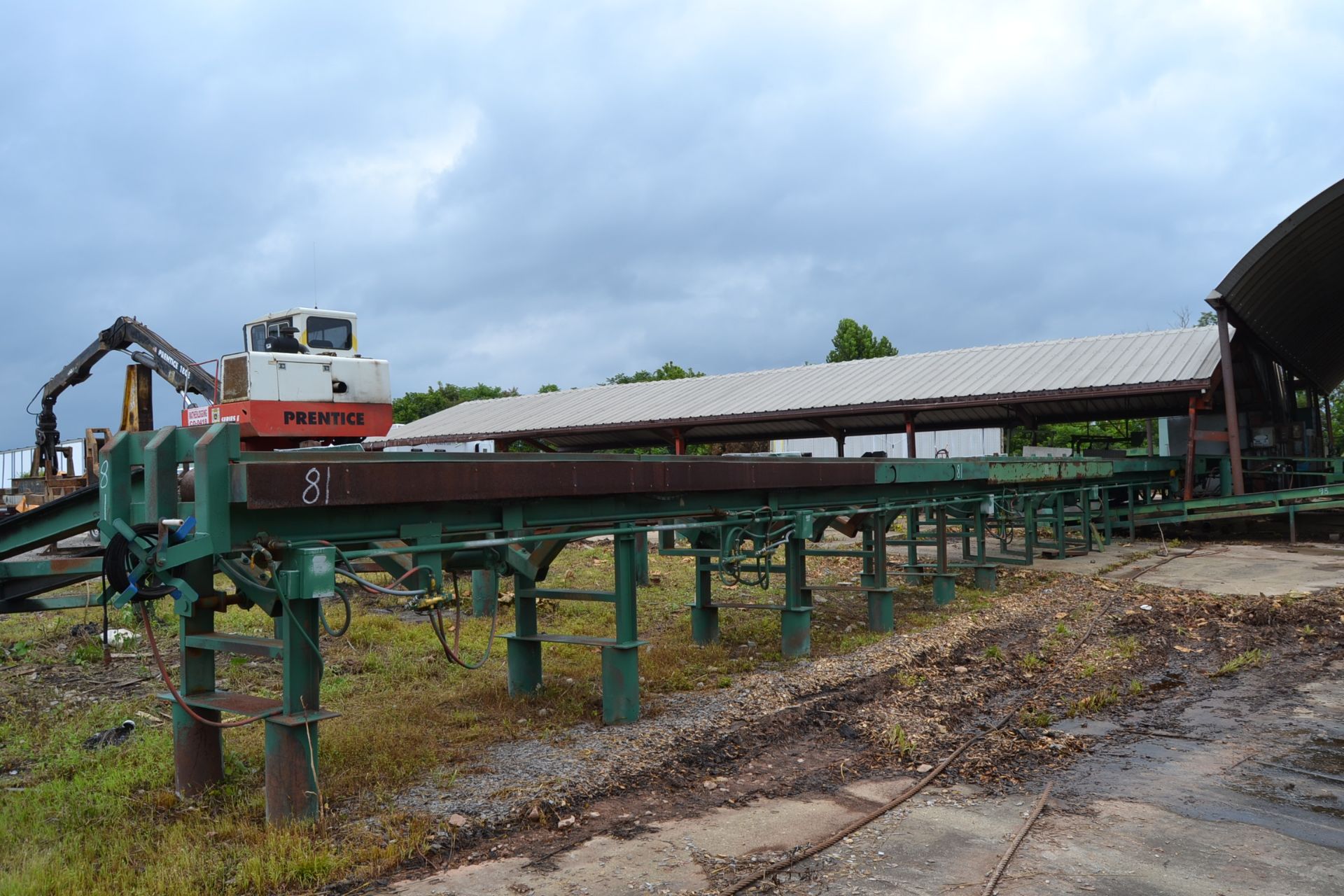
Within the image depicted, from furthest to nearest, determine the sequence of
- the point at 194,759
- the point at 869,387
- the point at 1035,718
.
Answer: the point at 869,387 < the point at 1035,718 < the point at 194,759

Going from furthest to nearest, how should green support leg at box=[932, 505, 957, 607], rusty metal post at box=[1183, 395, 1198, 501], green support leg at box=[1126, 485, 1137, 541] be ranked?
green support leg at box=[1126, 485, 1137, 541]
rusty metal post at box=[1183, 395, 1198, 501]
green support leg at box=[932, 505, 957, 607]

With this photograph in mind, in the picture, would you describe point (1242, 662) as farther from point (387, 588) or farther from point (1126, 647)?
point (387, 588)

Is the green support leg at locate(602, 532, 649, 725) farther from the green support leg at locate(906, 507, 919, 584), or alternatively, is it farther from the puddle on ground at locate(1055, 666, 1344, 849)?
the green support leg at locate(906, 507, 919, 584)

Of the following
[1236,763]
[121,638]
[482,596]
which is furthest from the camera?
[482,596]

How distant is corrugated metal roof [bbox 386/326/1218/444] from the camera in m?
21.2

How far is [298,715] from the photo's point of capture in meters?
4.77

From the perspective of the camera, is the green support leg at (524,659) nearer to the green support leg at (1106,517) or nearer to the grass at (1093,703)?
the grass at (1093,703)

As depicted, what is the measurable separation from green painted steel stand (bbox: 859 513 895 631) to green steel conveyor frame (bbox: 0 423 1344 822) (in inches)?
63.9

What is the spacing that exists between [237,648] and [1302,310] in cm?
2431

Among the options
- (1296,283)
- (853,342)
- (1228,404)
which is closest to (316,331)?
(1228,404)

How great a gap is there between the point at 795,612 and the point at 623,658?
2818mm

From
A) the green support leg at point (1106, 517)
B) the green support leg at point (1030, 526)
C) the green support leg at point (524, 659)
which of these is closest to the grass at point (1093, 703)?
the green support leg at point (524, 659)

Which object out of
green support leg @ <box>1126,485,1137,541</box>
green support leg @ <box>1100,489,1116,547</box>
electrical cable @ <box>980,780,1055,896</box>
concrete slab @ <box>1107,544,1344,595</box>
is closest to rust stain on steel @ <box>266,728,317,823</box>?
electrical cable @ <box>980,780,1055,896</box>

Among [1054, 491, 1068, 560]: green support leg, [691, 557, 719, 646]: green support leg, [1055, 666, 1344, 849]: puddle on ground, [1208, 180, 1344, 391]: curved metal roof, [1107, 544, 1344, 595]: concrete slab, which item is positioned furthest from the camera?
[1208, 180, 1344, 391]: curved metal roof
